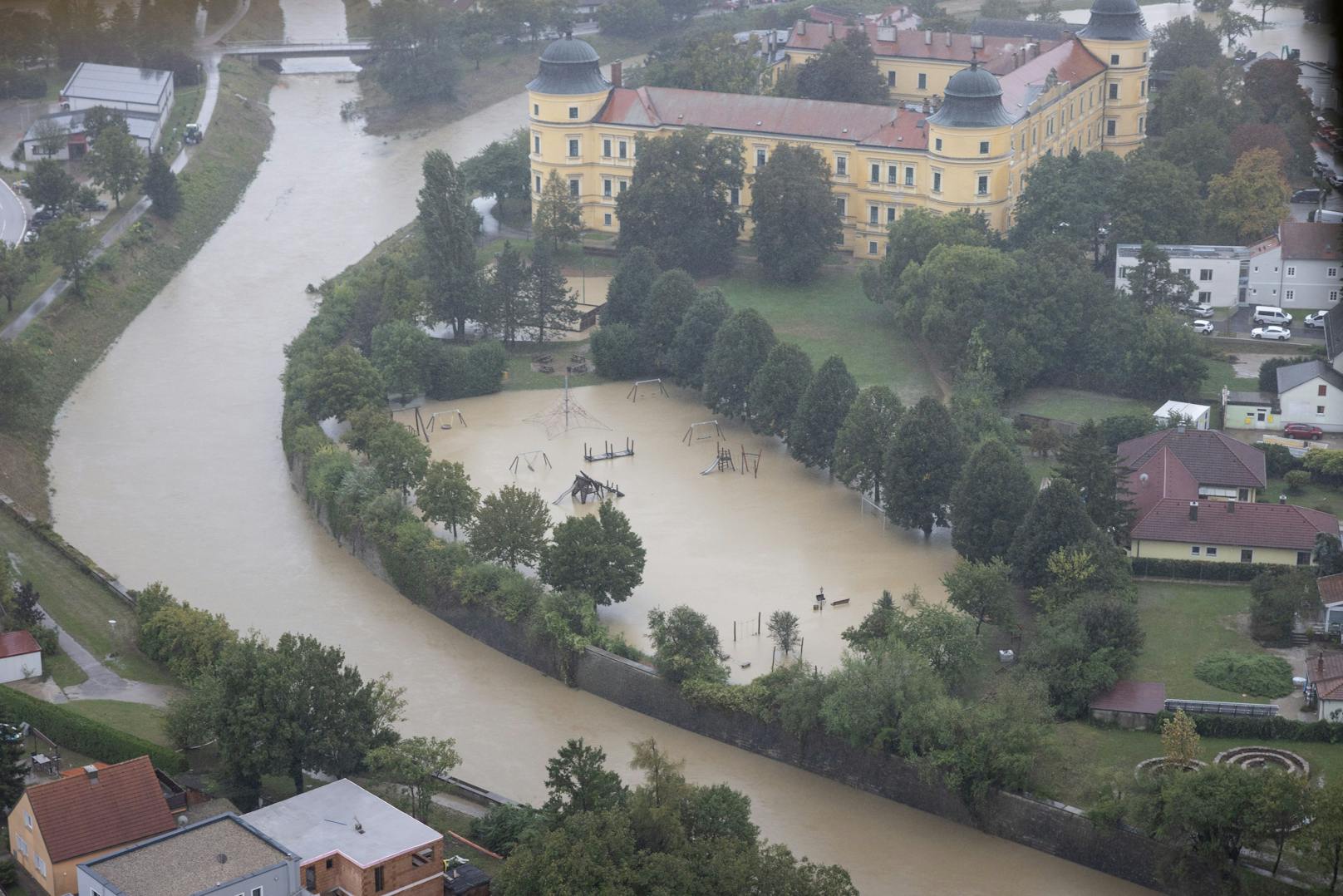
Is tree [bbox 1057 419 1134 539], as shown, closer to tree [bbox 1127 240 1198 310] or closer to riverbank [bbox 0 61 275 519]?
tree [bbox 1127 240 1198 310]

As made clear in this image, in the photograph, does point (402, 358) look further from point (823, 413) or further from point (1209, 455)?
point (1209, 455)

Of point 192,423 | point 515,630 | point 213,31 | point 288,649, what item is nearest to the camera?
point 288,649

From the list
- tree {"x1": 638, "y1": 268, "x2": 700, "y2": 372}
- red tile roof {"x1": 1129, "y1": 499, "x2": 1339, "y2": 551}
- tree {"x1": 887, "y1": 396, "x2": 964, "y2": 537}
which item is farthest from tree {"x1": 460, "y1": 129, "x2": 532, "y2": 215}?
red tile roof {"x1": 1129, "y1": 499, "x2": 1339, "y2": 551}

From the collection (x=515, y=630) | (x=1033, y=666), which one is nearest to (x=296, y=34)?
(x=515, y=630)

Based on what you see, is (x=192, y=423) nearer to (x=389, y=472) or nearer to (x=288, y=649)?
(x=389, y=472)

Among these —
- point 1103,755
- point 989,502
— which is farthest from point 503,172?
point 1103,755
